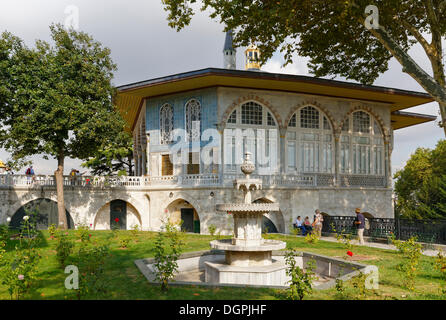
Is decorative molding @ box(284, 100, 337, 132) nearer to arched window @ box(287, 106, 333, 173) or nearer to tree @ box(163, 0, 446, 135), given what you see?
arched window @ box(287, 106, 333, 173)

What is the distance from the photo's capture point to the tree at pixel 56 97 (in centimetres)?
1843

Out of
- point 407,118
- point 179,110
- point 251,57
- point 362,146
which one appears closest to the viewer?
point 179,110

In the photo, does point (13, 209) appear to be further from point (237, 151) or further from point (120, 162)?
point (120, 162)

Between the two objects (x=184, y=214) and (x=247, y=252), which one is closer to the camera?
(x=247, y=252)

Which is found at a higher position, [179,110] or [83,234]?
[179,110]

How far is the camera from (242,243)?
1032 centimetres

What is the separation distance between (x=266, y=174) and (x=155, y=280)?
1462 centimetres

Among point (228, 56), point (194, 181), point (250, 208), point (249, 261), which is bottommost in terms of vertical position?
point (249, 261)

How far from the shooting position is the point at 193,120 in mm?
21469

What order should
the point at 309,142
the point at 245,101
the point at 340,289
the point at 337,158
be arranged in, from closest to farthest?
1. the point at 340,289
2. the point at 245,101
3. the point at 309,142
4. the point at 337,158

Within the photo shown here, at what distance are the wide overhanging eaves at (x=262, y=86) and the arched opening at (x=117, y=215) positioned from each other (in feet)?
22.6

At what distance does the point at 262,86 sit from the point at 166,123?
6128mm

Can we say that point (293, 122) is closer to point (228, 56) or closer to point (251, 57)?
point (251, 57)

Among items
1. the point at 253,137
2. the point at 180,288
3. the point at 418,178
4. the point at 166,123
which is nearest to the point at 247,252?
the point at 180,288
